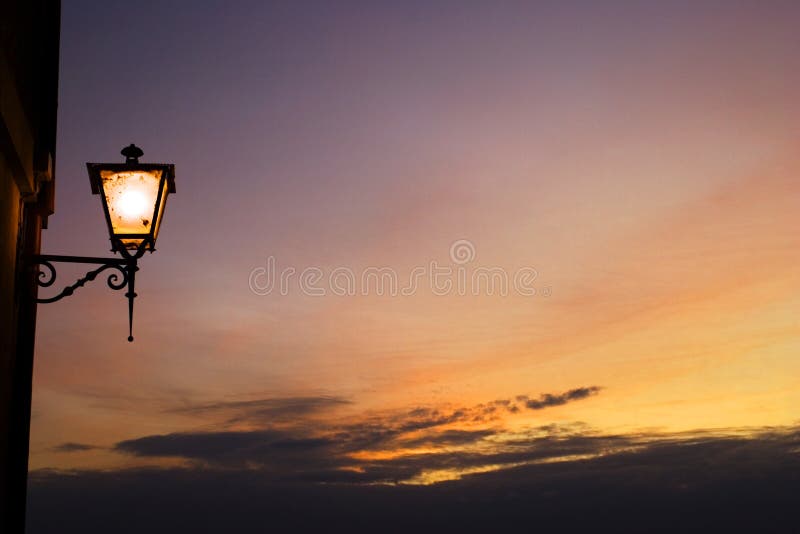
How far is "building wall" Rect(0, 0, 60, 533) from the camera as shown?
5938 millimetres

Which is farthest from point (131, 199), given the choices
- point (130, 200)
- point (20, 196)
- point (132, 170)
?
point (20, 196)

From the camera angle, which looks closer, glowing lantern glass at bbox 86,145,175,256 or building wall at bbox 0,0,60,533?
building wall at bbox 0,0,60,533

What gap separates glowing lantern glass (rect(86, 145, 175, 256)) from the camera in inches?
272

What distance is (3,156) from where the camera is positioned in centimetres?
587

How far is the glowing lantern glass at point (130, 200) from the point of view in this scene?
22.6 feet

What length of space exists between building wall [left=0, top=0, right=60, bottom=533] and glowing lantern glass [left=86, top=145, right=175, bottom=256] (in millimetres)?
500

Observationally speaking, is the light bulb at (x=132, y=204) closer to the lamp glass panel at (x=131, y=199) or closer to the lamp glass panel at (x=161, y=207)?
the lamp glass panel at (x=131, y=199)

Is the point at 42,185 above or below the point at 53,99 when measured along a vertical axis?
below

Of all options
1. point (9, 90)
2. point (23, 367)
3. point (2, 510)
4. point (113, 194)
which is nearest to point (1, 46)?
→ point (9, 90)

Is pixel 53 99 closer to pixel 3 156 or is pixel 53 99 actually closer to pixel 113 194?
pixel 113 194

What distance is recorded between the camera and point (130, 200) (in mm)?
6930

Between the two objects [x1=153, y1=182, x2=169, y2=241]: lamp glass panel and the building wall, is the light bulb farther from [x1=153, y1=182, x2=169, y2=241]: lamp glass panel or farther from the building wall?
the building wall

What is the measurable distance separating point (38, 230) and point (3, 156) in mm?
1544

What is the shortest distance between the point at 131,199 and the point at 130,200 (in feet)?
0.03
